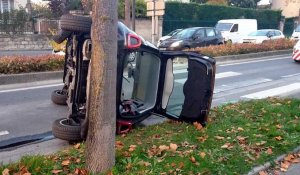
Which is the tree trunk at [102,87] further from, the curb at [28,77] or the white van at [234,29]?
the white van at [234,29]

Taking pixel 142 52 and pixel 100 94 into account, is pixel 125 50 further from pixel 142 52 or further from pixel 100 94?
pixel 100 94

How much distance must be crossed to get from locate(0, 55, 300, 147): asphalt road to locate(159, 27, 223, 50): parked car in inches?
164

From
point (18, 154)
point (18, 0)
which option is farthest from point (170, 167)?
point (18, 0)

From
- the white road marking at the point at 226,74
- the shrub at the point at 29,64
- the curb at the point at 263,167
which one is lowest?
the white road marking at the point at 226,74

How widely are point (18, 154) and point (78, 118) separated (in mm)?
935

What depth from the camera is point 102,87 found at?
3.83 meters

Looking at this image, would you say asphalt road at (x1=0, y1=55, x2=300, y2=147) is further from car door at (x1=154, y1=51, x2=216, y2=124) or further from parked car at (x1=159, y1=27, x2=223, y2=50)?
parked car at (x1=159, y1=27, x2=223, y2=50)

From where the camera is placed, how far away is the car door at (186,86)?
18.7 feet

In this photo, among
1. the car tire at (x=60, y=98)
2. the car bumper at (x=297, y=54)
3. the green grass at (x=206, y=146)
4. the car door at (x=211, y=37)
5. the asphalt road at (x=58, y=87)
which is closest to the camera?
the green grass at (x=206, y=146)

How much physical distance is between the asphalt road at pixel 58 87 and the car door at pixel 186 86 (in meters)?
0.09

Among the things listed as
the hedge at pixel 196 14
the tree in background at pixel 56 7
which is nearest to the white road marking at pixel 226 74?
the tree in background at pixel 56 7

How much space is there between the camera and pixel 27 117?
23.2 feet

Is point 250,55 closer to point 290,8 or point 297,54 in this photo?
point 297,54

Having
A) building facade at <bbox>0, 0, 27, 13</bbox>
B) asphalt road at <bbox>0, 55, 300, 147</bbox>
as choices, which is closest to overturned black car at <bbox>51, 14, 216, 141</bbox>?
asphalt road at <bbox>0, 55, 300, 147</bbox>
